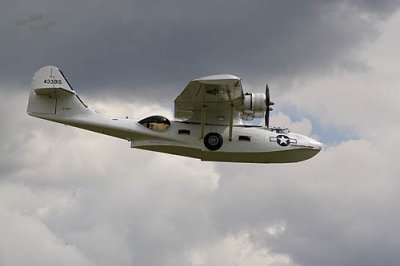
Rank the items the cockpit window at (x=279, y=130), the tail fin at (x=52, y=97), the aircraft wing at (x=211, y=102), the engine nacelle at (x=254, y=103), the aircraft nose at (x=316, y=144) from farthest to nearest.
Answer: the aircraft nose at (x=316, y=144) → the cockpit window at (x=279, y=130) → the engine nacelle at (x=254, y=103) → the tail fin at (x=52, y=97) → the aircraft wing at (x=211, y=102)

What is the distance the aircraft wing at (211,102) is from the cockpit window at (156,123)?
3.47 feet

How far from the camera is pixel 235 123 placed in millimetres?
44000

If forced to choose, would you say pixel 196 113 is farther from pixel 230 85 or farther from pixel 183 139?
pixel 230 85

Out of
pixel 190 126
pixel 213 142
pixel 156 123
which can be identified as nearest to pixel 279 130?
pixel 213 142

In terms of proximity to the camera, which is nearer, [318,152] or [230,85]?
[230,85]

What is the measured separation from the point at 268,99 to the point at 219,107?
8.63 feet

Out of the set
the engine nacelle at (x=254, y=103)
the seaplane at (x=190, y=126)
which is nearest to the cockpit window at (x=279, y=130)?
the seaplane at (x=190, y=126)

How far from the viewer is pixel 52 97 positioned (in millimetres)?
43125

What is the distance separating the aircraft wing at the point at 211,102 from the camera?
131 ft

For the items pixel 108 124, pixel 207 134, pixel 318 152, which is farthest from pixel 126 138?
pixel 318 152

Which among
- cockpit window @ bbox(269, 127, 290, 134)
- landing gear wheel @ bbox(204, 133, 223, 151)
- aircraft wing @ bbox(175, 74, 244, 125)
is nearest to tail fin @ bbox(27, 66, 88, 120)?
aircraft wing @ bbox(175, 74, 244, 125)

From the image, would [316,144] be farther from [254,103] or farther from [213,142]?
[213,142]

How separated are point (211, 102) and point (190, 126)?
1.68 m

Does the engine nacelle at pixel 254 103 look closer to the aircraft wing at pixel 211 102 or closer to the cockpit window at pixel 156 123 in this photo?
the aircraft wing at pixel 211 102
